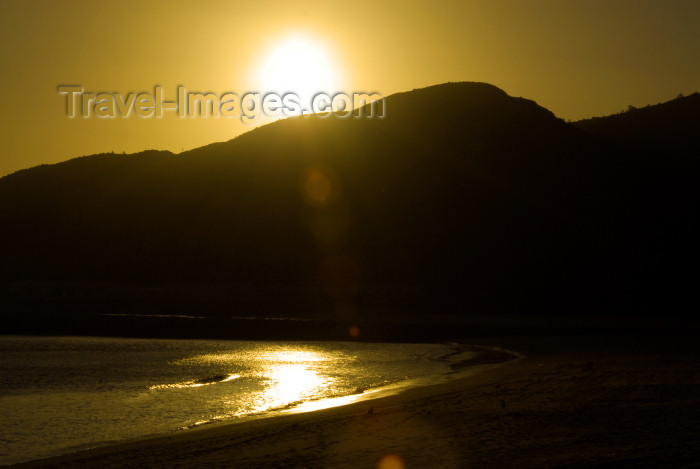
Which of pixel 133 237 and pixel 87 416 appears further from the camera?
pixel 133 237

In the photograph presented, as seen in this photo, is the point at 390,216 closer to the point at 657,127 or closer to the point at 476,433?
the point at 657,127

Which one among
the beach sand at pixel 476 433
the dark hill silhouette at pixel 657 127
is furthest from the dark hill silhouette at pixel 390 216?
the beach sand at pixel 476 433

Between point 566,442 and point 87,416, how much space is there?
9.97 metres

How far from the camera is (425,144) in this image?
3182 inches

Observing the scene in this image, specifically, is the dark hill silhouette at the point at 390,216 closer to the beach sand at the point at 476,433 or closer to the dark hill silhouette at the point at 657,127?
the dark hill silhouette at the point at 657,127

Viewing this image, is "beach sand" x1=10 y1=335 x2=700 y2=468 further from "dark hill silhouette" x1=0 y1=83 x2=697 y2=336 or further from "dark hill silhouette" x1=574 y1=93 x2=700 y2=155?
"dark hill silhouette" x1=574 y1=93 x2=700 y2=155

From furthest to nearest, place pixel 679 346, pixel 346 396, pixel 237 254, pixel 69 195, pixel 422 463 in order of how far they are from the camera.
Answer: pixel 69 195 < pixel 237 254 < pixel 679 346 < pixel 346 396 < pixel 422 463

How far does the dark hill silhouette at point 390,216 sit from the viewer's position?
56562 mm

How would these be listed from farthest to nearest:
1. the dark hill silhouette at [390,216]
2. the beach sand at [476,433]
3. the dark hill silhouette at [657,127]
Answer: the dark hill silhouette at [657,127] → the dark hill silhouette at [390,216] → the beach sand at [476,433]

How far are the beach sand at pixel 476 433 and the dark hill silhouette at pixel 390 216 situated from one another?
3605 cm

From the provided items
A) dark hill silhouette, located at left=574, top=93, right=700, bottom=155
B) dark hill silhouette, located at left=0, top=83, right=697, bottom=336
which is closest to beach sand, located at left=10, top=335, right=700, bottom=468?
dark hill silhouette, located at left=0, top=83, right=697, bottom=336

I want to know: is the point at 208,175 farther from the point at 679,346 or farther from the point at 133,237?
the point at 679,346

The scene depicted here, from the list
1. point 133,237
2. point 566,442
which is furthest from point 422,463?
point 133,237

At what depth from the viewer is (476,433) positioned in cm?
1136
